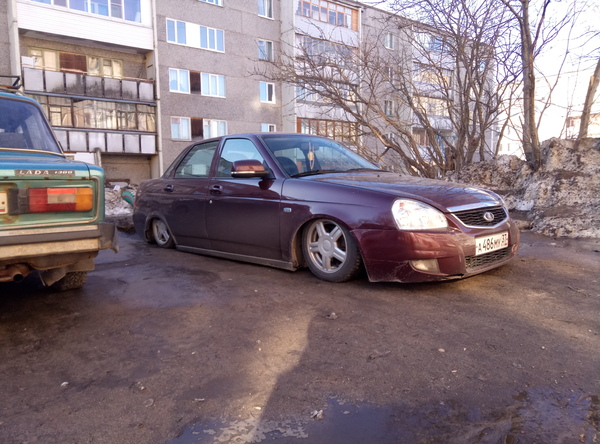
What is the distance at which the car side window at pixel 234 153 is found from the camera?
16.4 feet

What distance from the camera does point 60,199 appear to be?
3357mm

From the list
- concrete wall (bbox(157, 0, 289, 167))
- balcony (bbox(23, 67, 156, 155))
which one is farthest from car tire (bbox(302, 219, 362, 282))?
concrete wall (bbox(157, 0, 289, 167))

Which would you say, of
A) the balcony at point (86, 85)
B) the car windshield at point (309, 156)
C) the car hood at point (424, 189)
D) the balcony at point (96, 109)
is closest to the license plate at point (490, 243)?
the car hood at point (424, 189)

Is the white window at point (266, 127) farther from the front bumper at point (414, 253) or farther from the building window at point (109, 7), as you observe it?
the front bumper at point (414, 253)

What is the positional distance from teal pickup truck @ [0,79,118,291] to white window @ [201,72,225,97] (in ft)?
80.0

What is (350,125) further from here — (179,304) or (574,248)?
(179,304)

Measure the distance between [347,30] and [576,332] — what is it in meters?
30.3

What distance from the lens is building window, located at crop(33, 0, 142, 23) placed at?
22.1 meters

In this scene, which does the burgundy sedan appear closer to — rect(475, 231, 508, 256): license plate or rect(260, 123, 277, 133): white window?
rect(475, 231, 508, 256): license plate

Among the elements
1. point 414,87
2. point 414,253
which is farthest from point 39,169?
point 414,87

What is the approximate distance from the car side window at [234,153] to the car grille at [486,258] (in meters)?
2.35

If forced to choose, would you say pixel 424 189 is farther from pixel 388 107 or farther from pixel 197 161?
pixel 388 107

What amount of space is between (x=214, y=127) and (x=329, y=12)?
38.0 feet

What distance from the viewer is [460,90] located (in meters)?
10.5
